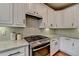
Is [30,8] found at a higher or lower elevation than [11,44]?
higher

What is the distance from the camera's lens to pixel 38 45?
1271 millimetres

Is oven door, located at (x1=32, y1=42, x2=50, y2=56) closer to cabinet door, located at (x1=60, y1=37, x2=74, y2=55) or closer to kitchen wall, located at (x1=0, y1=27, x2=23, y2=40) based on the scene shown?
cabinet door, located at (x1=60, y1=37, x2=74, y2=55)

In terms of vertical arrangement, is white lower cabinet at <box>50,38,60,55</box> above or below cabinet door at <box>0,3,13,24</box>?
below

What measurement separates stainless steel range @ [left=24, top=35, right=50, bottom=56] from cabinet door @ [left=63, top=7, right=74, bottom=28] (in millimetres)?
288

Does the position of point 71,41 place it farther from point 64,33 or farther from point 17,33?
point 17,33

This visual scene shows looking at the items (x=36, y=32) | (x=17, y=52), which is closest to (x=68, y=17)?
(x=36, y=32)

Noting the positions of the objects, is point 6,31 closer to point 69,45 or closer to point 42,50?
point 42,50

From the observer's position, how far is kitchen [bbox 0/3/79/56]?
1.22 meters

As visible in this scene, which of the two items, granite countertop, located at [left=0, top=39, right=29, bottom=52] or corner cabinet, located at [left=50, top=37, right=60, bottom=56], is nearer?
granite countertop, located at [left=0, top=39, right=29, bottom=52]

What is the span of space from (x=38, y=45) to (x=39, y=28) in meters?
0.20

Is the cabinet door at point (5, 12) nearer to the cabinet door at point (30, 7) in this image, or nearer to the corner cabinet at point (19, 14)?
the corner cabinet at point (19, 14)

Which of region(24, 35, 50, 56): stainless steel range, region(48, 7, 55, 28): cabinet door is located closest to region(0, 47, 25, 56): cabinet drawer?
region(24, 35, 50, 56): stainless steel range

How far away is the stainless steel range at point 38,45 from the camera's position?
1.23 m

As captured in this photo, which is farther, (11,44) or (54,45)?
(54,45)
